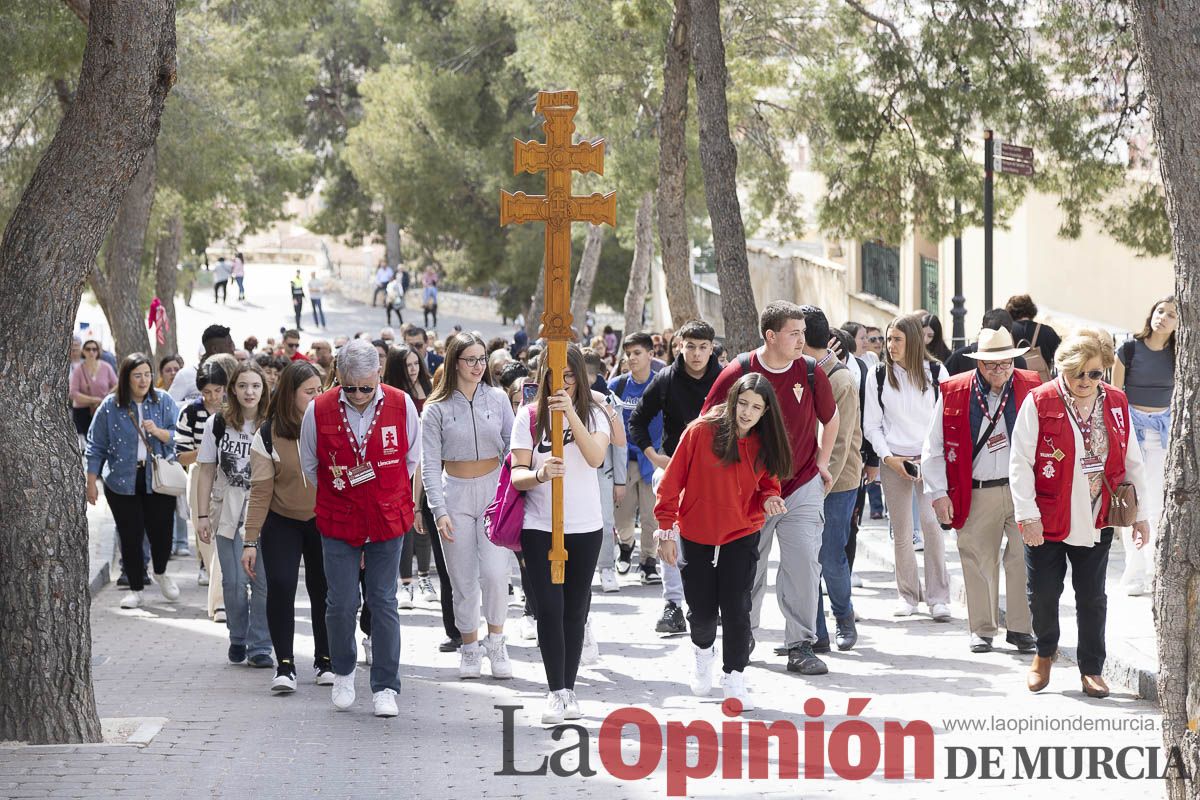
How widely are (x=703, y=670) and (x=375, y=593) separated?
1711mm

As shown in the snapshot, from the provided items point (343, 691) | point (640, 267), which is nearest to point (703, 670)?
point (343, 691)

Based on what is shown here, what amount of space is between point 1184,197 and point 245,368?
5691mm

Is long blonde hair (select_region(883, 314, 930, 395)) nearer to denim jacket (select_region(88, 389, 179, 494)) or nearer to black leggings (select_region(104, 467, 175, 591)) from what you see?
denim jacket (select_region(88, 389, 179, 494))

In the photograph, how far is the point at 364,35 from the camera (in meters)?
54.7

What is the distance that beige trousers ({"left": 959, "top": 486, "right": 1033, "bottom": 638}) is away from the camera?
29.4ft

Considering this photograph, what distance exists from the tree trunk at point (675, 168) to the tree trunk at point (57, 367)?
36.5 feet

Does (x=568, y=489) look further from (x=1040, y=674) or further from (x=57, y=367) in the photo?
(x=1040, y=674)

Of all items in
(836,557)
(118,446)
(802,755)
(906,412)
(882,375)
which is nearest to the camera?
(802,755)

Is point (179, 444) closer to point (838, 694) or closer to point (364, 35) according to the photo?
point (838, 694)

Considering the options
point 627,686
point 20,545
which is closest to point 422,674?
point 627,686

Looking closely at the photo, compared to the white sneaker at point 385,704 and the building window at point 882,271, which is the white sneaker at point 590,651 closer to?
the white sneaker at point 385,704

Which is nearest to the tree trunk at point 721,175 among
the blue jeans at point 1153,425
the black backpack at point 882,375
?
the black backpack at point 882,375

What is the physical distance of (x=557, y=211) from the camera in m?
7.72

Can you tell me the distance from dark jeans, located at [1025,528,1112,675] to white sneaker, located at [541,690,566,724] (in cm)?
244
